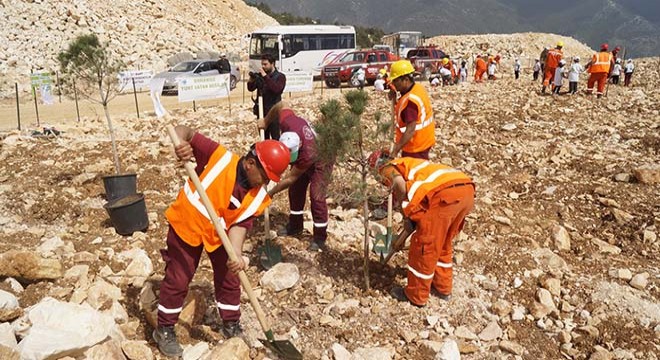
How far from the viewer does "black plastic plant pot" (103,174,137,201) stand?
523cm

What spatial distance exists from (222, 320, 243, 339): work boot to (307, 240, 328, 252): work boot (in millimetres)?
1305

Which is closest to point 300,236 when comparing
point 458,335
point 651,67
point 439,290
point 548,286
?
point 439,290

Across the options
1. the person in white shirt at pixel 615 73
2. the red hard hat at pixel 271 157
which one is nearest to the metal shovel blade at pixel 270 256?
the red hard hat at pixel 271 157

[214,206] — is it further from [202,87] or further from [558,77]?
[558,77]

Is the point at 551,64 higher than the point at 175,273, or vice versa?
the point at 551,64

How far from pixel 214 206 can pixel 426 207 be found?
145cm

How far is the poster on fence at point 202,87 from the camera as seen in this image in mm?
10336

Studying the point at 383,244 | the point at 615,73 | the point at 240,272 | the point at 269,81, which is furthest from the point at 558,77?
the point at 240,272

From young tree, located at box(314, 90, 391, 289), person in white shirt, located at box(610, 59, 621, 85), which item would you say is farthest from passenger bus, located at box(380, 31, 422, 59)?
young tree, located at box(314, 90, 391, 289)

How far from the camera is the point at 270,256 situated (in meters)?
4.04

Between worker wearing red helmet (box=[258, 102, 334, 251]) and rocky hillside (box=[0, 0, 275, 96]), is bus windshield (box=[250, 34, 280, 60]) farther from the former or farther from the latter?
worker wearing red helmet (box=[258, 102, 334, 251])

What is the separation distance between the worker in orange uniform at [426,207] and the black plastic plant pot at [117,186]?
312 cm

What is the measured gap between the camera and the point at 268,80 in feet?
18.5

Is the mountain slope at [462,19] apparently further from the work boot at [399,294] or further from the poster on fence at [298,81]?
the work boot at [399,294]
